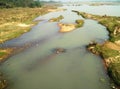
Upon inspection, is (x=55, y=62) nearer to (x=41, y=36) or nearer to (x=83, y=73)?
(x=83, y=73)

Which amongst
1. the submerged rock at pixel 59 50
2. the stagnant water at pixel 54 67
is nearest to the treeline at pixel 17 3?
the stagnant water at pixel 54 67

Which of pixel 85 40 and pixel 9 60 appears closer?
pixel 9 60

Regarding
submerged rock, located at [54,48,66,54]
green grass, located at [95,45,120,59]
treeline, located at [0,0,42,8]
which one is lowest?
treeline, located at [0,0,42,8]

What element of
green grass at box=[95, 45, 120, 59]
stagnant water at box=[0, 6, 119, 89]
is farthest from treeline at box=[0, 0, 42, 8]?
green grass at box=[95, 45, 120, 59]

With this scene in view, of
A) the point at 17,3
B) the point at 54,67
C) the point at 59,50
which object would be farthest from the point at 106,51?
the point at 17,3

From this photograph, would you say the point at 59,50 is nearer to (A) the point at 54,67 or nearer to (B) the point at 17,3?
(A) the point at 54,67

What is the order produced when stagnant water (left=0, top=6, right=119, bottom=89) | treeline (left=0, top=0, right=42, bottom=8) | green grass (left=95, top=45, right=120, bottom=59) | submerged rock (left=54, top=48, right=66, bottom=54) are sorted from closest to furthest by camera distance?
1. stagnant water (left=0, top=6, right=119, bottom=89)
2. green grass (left=95, top=45, right=120, bottom=59)
3. submerged rock (left=54, top=48, right=66, bottom=54)
4. treeline (left=0, top=0, right=42, bottom=8)

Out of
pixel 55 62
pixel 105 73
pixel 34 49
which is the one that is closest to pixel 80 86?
pixel 105 73

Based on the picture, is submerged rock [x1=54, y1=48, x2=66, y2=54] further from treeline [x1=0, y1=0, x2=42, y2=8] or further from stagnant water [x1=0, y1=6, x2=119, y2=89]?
treeline [x1=0, y1=0, x2=42, y2=8]

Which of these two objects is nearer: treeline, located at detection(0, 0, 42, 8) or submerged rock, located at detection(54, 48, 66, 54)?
submerged rock, located at detection(54, 48, 66, 54)

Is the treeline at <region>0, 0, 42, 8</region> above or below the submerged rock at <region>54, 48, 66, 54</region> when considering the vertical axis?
below

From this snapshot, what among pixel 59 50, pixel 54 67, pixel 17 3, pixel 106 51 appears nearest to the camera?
pixel 54 67
